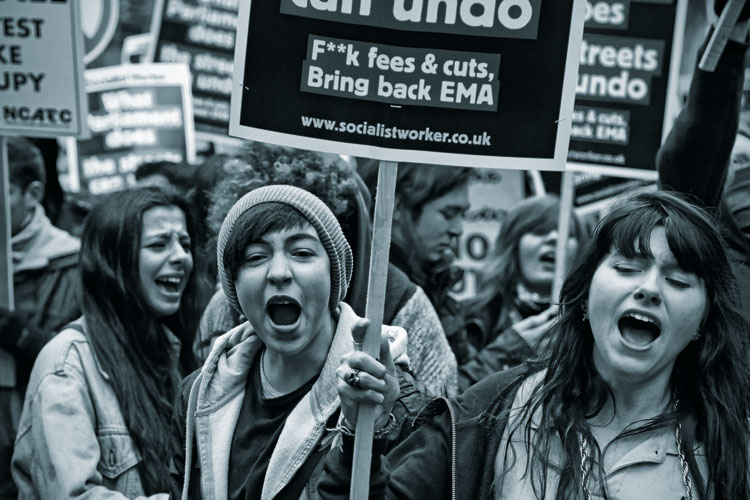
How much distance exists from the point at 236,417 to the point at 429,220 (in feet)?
6.77

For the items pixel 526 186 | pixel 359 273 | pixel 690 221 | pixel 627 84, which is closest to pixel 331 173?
pixel 359 273

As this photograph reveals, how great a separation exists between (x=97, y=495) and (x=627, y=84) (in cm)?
346

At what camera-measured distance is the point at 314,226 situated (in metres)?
3.04

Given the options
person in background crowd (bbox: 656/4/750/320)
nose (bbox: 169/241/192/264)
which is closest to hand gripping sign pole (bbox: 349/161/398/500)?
person in background crowd (bbox: 656/4/750/320)

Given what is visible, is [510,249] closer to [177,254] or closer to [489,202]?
[177,254]

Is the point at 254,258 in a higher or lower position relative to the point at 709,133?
lower

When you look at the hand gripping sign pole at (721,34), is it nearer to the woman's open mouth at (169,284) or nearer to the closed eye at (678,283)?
the closed eye at (678,283)

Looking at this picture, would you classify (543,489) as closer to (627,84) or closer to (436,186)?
(436,186)

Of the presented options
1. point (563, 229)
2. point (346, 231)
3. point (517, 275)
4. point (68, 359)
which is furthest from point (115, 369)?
point (517, 275)

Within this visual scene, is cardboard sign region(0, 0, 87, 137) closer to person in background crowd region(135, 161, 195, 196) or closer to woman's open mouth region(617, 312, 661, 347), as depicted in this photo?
person in background crowd region(135, 161, 195, 196)

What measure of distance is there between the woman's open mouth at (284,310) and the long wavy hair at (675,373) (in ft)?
2.01

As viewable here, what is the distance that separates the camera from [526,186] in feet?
28.6

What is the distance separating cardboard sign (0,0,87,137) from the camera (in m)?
4.41

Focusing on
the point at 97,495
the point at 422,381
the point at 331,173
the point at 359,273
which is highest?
the point at 331,173
